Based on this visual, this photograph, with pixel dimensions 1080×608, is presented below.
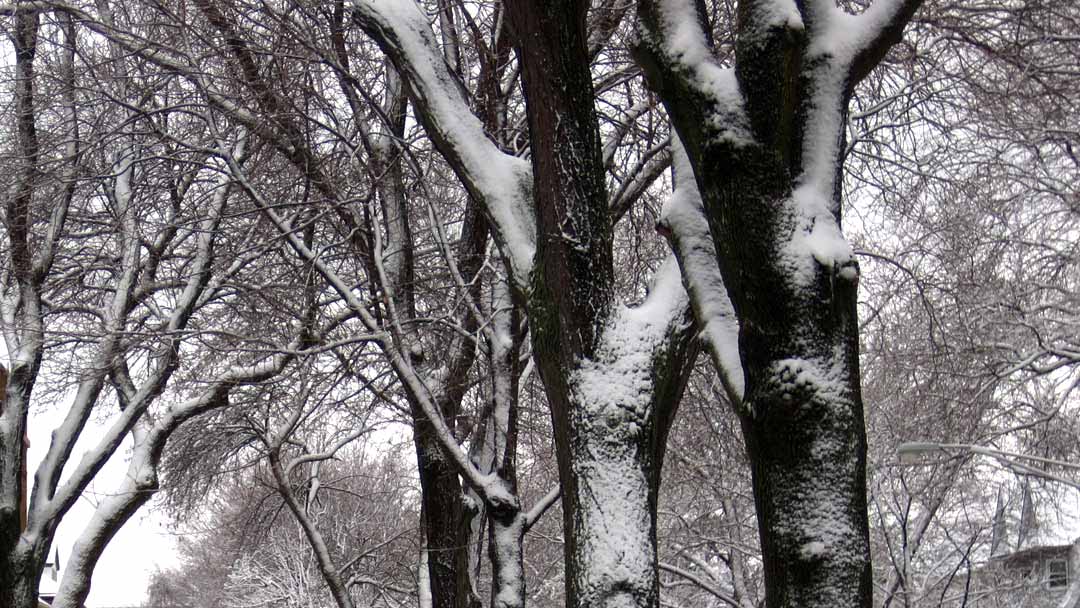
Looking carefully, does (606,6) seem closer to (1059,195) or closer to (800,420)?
(800,420)

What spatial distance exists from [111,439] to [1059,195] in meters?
12.2

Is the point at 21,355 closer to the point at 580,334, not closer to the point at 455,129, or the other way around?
A: the point at 455,129

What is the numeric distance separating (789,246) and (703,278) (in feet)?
2.35

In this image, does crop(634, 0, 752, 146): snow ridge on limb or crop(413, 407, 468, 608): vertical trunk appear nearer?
crop(634, 0, 752, 146): snow ridge on limb

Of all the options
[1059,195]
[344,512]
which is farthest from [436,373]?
[344,512]

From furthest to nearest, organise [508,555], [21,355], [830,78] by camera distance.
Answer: [21,355] → [508,555] → [830,78]

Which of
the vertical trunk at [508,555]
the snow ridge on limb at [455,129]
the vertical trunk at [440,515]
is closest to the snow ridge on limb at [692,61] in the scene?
the snow ridge on limb at [455,129]

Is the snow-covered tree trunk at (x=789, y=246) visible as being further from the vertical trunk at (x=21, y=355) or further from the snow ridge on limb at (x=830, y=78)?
the vertical trunk at (x=21, y=355)

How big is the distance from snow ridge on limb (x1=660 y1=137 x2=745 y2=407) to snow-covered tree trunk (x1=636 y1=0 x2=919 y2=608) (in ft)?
0.08

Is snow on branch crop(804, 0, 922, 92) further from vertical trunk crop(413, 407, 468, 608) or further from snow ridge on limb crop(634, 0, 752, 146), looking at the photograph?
vertical trunk crop(413, 407, 468, 608)

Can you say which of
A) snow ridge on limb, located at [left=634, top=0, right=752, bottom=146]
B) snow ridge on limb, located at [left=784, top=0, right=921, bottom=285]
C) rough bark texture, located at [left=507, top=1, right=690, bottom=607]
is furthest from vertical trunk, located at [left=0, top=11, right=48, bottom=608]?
snow ridge on limb, located at [left=784, top=0, right=921, bottom=285]

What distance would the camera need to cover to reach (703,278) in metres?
5.62

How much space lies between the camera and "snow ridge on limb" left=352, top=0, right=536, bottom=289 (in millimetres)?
6152

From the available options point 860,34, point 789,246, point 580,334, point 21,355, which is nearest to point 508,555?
point 580,334
